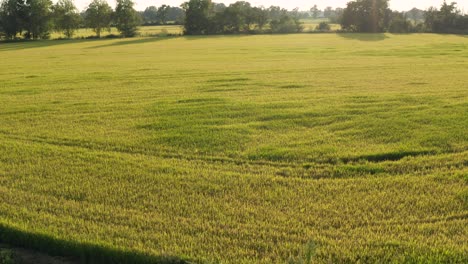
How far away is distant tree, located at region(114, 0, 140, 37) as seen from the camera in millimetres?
84512

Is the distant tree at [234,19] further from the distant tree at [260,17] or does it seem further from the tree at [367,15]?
the tree at [367,15]

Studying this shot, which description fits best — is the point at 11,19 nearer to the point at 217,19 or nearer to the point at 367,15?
the point at 217,19

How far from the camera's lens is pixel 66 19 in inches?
3354

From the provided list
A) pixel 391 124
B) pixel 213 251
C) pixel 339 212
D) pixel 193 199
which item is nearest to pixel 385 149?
pixel 391 124

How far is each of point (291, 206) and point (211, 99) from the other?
9.84m

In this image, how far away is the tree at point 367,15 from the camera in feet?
287

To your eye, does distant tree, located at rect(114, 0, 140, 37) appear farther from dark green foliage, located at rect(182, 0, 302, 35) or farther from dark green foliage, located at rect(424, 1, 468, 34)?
dark green foliage, located at rect(424, 1, 468, 34)

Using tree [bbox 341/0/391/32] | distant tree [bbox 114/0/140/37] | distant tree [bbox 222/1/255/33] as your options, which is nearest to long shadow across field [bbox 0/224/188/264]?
distant tree [bbox 114/0/140/37]

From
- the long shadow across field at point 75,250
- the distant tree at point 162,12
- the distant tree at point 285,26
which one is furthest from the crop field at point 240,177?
the distant tree at point 162,12

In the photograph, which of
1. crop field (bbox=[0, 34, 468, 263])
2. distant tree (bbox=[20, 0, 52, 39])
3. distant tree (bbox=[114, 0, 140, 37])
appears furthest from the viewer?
distant tree (bbox=[114, 0, 140, 37])

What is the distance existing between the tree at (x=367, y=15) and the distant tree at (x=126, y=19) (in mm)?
41553

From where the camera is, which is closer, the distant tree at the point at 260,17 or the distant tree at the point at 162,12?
the distant tree at the point at 260,17

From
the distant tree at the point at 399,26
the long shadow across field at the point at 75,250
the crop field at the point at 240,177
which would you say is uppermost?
the distant tree at the point at 399,26

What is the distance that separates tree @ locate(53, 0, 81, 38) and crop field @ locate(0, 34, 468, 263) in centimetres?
7362
